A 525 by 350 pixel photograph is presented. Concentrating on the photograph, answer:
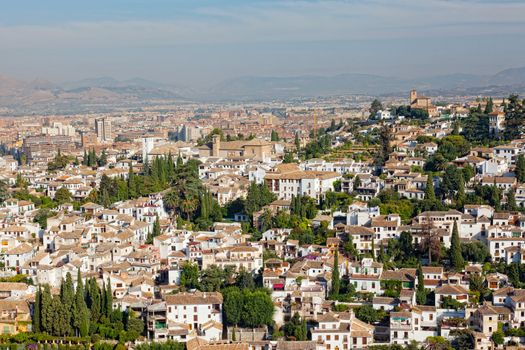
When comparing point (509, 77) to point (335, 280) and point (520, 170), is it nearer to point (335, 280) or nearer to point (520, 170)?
point (520, 170)

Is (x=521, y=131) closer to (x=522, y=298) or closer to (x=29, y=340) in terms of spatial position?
(x=522, y=298)

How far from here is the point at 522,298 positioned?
69.1ft

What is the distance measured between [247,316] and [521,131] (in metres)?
20.2

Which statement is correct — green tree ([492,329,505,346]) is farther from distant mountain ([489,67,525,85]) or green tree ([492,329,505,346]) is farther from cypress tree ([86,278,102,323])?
distant mountain ([489,67,525,85])

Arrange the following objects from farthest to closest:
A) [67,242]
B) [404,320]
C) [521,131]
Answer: [521,131]
[67,242]
[404,320]

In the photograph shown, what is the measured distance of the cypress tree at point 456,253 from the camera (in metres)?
24.3

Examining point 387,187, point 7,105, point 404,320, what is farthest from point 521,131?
point 7,105

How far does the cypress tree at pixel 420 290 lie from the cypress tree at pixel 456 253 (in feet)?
5.34

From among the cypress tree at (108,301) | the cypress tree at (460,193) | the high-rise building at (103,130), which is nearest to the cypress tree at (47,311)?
the cypress tree at (108,301)

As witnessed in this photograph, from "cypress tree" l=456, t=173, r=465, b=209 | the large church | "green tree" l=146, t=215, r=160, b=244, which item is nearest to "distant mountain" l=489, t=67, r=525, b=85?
the large church

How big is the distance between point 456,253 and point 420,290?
2.34 meters

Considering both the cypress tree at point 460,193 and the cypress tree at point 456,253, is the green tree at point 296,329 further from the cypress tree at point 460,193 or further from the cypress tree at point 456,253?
the cypress tree at point 460,193

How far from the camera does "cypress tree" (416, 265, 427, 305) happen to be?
22.5 metres

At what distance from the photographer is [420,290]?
74.6 ft
